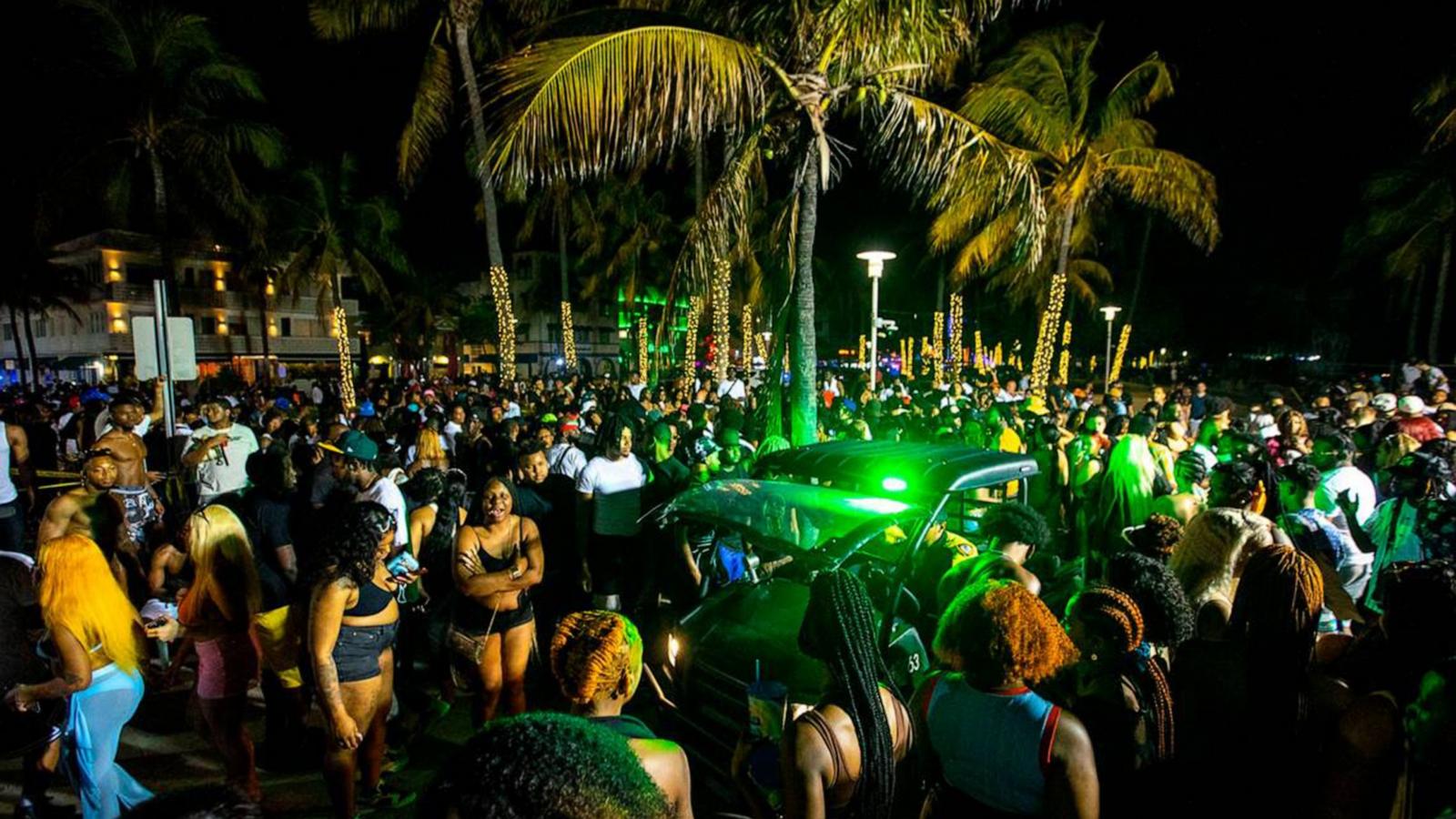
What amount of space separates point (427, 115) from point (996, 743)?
18468 mm

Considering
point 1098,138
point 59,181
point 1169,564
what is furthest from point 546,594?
point 59,181

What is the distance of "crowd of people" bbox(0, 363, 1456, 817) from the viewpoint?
86.4 inches

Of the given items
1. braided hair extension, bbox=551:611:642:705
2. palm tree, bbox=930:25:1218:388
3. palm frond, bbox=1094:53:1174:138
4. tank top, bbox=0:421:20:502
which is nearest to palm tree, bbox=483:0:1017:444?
tank top, bbox=0:421:20:502

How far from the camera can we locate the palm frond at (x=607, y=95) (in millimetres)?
6684

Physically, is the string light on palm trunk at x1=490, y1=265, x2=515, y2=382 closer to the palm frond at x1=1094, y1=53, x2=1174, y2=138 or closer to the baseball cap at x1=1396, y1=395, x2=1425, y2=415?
the palm frond at x1=1094, y1=53, x2=1174, y2=138

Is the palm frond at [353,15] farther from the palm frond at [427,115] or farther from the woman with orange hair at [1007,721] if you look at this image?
the woman with orange hair at [1007,721]

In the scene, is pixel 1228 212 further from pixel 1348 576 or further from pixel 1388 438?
pixel 1348 576

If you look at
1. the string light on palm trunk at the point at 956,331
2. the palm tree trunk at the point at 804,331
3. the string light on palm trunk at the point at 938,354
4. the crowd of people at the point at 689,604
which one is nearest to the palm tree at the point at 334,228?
the string light on palm trunk at the point at 938,354

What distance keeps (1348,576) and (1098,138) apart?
55.2 feet

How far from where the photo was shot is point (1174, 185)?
56.9 ft

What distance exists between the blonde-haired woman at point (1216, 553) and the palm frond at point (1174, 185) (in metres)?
16.4

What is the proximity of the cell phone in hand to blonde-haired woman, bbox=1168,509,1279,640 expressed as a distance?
176 inches

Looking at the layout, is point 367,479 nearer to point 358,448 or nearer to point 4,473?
point 358,448

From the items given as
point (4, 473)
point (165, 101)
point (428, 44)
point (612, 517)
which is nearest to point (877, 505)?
point (612, 517)
